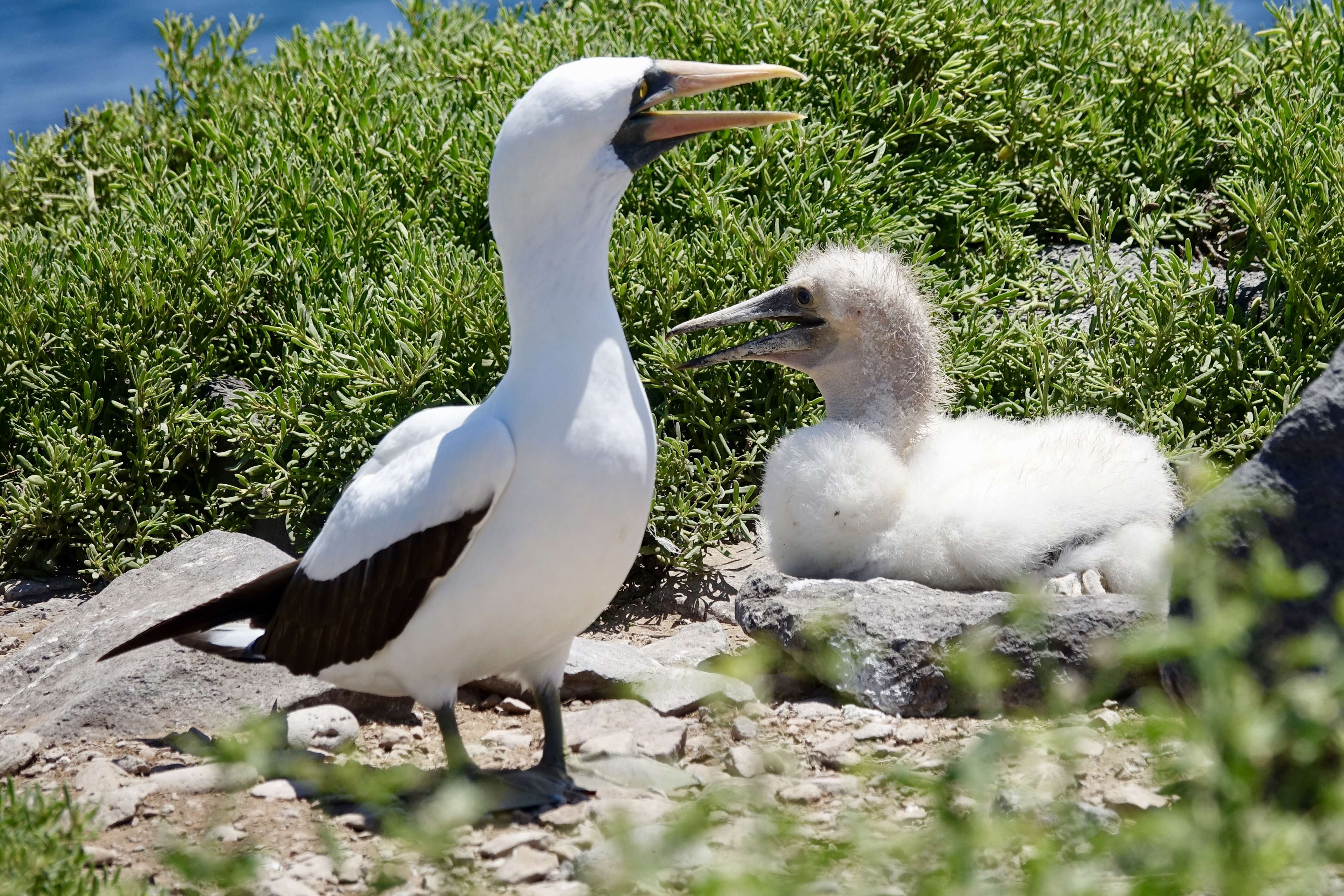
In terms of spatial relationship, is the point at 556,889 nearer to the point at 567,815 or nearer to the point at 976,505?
the point at 567,815

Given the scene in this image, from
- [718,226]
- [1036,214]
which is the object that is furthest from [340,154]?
[1036,214]

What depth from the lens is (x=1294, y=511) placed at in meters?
2.84

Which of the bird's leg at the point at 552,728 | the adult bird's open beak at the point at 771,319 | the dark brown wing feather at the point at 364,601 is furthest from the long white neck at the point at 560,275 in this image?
the adult bird's open beak at the point at 771,319

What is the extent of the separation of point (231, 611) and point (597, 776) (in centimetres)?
110

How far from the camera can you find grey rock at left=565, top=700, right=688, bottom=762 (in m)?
3.49

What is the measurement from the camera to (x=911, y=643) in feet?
12.4

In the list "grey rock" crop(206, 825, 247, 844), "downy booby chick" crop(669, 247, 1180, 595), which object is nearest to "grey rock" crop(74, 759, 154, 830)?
"grey rock" crop(206, 825, 247, 844)

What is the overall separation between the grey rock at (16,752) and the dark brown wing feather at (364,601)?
74 cm

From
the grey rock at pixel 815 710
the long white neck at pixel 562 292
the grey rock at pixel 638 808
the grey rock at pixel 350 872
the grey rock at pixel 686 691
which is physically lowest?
the grey rock at pixel 350 872

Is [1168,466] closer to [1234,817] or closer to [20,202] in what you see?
[1234,817]

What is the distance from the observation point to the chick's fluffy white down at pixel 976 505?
4.08 metres

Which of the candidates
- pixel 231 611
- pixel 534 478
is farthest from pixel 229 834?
pixel 534 478

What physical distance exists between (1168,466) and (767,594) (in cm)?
143

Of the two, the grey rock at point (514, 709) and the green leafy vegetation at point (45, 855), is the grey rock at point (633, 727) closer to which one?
the grey rock at point (514, 709)
